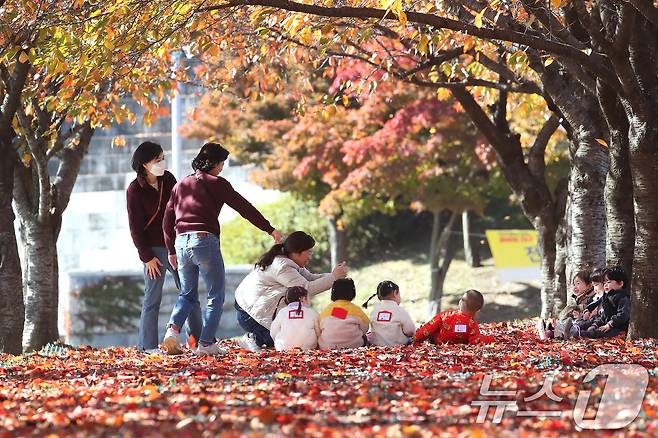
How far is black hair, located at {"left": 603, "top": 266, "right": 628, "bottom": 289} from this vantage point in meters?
10.9

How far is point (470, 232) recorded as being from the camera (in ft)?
94.8

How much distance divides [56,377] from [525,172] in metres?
7.67

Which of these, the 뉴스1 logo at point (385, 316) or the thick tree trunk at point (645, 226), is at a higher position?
the thick tree trunk at point (645, 226)

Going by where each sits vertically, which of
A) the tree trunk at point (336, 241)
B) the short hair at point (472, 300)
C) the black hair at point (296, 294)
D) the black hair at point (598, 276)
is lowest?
the short hair at point (472, 300)

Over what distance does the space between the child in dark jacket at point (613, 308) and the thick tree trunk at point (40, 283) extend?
5.94 meters

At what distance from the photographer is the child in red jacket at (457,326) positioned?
10875 millimetres

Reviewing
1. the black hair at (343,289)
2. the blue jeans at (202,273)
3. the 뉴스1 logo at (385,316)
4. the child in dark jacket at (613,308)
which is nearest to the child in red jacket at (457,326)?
the 뉴스1 logo at (385,316)

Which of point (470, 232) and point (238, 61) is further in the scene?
point (470, 232)

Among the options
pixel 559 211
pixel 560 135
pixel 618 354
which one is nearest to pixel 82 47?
pixel 618 354

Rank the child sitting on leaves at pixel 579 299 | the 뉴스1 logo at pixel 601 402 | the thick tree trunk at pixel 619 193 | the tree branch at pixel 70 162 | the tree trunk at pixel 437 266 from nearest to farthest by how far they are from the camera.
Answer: the 뉴스1 logo at pixel 601 402
the thick tree trunk at pixel 619 193
the child sitting on leaves at pixel 579 299
the tree branch at pixel 70 162
the tree trunk at pixel 437 266

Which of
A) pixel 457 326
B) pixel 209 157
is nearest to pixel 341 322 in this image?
pixel 457 326

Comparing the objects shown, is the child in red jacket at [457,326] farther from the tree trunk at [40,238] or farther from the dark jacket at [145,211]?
the tree trunk at [40,238]

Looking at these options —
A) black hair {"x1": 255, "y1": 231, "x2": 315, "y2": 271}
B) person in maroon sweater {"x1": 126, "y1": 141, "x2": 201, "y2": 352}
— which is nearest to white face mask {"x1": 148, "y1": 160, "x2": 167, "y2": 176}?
→ person in maroon sweater {"x1": 126, "y1": 141, "x2": 201, "y2": 352}

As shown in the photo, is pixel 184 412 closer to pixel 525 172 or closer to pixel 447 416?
pixel 447 416
